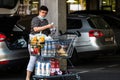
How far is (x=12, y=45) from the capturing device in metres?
11.3

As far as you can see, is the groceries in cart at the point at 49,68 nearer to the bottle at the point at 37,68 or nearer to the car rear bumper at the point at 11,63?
the bottle at the point at 37,68

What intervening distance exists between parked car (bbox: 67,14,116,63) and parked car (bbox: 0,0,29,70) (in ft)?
8.34

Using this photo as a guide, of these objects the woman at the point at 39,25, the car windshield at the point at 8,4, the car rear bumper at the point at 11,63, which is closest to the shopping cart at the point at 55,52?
the woman at the point at 39,25

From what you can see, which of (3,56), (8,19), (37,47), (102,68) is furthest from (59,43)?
(102,68)

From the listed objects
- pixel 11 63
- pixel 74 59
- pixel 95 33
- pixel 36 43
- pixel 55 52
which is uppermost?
pixel 36 43

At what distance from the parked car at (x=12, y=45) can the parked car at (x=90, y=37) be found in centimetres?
254

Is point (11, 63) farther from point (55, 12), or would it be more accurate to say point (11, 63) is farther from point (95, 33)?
point (95, 33)

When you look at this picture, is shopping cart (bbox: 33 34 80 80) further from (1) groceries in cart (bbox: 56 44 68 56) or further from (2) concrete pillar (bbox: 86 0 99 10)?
(2) concrete pillar (bbox: 86 0 99 10)

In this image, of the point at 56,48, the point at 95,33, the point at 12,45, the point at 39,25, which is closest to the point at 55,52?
the point at 56,48

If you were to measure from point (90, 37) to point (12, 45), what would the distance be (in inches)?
143

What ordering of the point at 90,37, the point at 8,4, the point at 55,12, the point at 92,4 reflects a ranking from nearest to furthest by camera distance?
the point at 55,12, the point at 90,37, the point at 8,4, the point at 92,4

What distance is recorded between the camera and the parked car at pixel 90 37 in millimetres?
14109

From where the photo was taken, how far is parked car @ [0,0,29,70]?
1108cm

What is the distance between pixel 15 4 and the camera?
14844 mm
